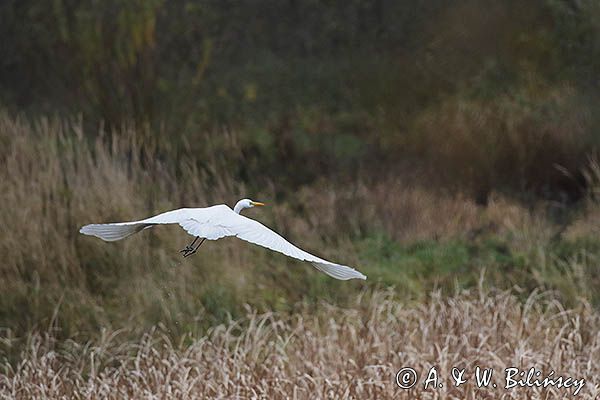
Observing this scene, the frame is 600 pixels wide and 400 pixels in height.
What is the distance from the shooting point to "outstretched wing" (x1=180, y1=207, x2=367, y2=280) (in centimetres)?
148

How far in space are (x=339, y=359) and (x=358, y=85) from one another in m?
5.27

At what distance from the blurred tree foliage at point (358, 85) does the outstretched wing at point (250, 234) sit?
541 cm

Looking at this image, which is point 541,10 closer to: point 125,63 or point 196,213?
point 125,63

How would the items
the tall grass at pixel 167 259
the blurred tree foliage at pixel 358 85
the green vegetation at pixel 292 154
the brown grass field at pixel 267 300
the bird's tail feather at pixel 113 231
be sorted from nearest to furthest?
the bird's tail feather at pixel 113 231 < the brown grass field at pixel 267 300 < the tall grass at pixel 167 259 < the green vegetation at pixel 292 154 < the blurred tree foliage at pixel 358 85

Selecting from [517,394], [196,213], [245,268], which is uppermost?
[196,213]

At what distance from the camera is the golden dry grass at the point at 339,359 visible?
3215mm

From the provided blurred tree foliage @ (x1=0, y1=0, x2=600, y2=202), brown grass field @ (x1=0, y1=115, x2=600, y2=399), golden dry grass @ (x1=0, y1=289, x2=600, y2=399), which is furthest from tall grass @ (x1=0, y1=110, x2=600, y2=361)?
blurred tree foliage @ (x1=0, y1=0, x2=600, y2=202)

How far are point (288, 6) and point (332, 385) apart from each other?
6.42 m

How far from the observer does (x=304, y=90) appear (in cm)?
897

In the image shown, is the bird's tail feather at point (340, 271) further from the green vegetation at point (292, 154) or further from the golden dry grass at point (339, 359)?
the green vegetation at point (292, 154)

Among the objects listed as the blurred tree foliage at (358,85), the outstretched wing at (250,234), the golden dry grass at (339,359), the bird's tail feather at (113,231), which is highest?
the outstretched wing at (250,234)

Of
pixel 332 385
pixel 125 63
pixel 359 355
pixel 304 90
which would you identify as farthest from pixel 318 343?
pixel 304 90

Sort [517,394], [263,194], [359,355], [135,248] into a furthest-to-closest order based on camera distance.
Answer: [263,194], [135,248], [359,355], [517,394]

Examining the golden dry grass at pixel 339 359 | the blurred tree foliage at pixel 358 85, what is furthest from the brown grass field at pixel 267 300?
the blurred tree foliage at pixel 358 85
